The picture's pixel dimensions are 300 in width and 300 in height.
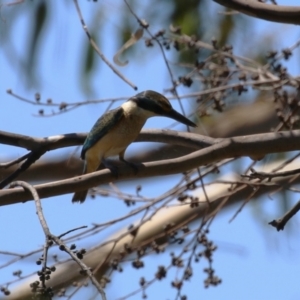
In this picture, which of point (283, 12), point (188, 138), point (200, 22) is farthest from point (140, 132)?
point (200, 22)

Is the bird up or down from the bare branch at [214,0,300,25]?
up

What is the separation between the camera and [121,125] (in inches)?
127

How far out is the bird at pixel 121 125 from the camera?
10.2 feet

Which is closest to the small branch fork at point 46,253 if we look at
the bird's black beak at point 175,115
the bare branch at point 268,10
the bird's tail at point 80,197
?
the bare branch at point 268,10

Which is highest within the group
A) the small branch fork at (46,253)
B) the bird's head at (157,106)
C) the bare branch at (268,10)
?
the bird's head at (157,106)

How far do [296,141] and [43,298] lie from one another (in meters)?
1.09

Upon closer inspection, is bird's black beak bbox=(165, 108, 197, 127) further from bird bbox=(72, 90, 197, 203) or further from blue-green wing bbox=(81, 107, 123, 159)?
blue-green wing bbox=(81, 107, 123, 159)

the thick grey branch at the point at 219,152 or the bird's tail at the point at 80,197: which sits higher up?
the bird's tail at the point at 80,197

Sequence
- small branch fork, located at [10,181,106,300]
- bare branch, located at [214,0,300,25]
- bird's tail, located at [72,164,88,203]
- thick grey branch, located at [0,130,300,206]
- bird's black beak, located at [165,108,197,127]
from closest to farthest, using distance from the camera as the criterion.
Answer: small branch fork, located at [10,181,106,300], thick grey branch, located at [0,130,300,206], bare branch, located at [214,0,300,25], bird's black beak, located at [165,108,197,127], bird's tail, located at [72,164,88,203]

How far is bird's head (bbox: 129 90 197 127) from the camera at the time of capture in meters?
3.07

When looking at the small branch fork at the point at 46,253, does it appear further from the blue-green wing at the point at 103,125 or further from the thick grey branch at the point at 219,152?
the blue-green wing at the point at 103,125

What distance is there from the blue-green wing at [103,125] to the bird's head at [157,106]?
0.13m

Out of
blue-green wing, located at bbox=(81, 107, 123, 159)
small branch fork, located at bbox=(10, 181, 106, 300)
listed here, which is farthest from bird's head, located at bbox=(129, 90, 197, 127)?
small branch fork, located at bbox=(10, 181, 106, 300)

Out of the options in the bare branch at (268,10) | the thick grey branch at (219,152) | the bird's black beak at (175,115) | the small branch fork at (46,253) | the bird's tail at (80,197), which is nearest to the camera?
the small branch fork at (46,253)
